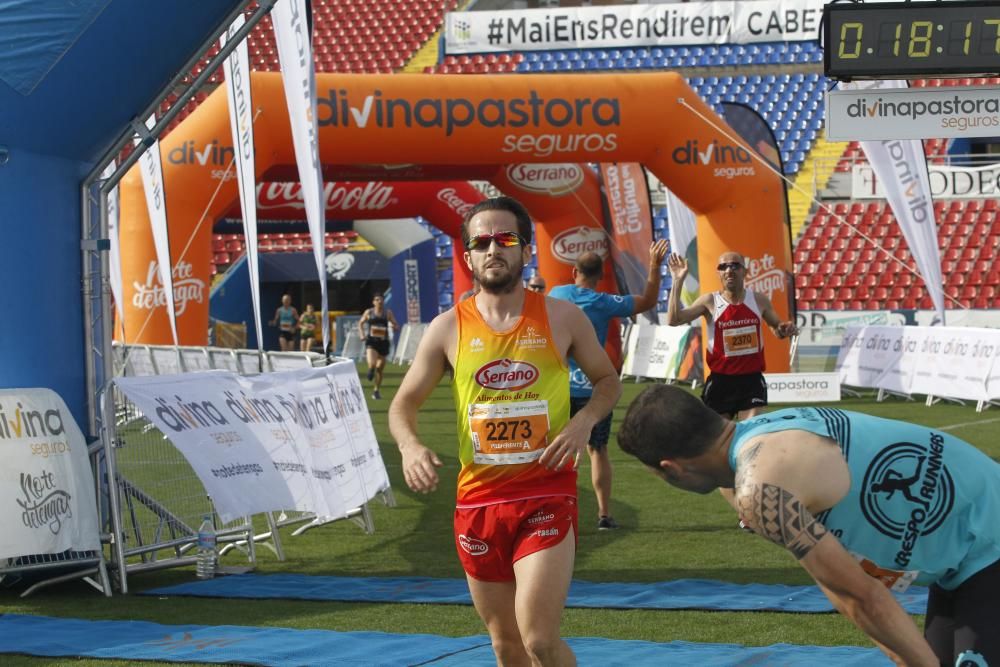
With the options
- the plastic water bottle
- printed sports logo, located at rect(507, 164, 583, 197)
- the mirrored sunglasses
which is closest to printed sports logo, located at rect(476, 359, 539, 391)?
the mirrored sunglasses

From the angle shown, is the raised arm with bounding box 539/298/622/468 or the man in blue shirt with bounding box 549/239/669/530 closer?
the raised arm with bounding box 539/298/622/468

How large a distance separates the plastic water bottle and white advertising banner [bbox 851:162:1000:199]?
2442 centimetres

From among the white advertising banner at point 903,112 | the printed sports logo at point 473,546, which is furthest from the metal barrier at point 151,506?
the white advertising banner at point 903,112

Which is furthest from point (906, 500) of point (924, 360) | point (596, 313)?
point (924, 360)

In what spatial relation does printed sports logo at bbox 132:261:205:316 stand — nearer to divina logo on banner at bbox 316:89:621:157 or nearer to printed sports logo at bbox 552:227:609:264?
divina logo on banner at bbox 316:89:621:157

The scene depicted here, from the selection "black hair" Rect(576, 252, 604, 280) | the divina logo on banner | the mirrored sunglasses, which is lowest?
the mirrored sunglasses

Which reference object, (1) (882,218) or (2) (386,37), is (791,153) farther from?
(2) (386,37)

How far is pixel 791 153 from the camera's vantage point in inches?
1421

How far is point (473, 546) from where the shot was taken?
4641mm

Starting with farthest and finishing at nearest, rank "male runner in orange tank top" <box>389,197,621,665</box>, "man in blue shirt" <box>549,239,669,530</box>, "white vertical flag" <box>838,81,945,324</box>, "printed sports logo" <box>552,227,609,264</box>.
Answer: "printed sports logo" <box>552,227,609,264</box>, "white vertical flag" <box>838,81,945,324</box>, "man in blue shirt" <box>549,239,669,530</box>, "male runner in orange tank top" <box>389,197,621,665</box>

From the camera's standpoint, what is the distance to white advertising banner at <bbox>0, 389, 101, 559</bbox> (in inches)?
284

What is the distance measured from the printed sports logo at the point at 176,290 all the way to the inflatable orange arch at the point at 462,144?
2cm

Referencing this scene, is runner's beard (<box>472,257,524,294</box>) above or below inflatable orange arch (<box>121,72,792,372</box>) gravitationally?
below

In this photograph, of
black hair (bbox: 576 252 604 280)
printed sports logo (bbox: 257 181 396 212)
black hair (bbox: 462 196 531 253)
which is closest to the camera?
black hair (bbox: 462 196 531 253)
